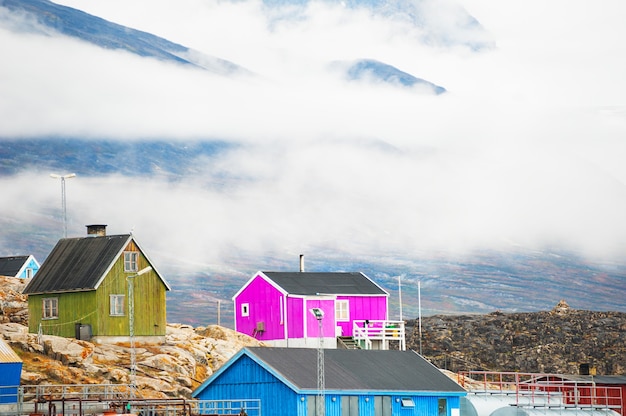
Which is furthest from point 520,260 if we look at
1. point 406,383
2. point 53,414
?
point 53,414

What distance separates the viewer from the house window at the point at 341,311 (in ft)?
246

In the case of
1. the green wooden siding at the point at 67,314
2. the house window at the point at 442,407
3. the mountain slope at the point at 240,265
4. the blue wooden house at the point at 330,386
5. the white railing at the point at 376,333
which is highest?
the mountain slope at the point at 240,265

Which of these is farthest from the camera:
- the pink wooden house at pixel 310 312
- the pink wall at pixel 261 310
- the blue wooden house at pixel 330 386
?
the pink wall at pixel 261 310

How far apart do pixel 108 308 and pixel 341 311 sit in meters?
16.0

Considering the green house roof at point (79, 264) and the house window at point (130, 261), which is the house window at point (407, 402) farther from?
the house window at point (130, 261)

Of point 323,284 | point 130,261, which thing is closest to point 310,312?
point 323,284

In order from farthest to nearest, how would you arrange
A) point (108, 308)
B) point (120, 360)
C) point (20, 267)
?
point (20, 267) < point (108, 308) < point (120, 360)

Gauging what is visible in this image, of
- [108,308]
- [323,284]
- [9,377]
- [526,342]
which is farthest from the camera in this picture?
[526,342]

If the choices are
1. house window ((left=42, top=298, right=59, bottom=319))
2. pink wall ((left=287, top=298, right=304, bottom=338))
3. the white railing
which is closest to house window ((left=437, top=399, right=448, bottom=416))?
the white railing

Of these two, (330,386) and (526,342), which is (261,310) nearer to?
(330,386)

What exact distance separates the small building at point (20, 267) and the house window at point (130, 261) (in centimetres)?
3267

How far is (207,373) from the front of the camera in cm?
6569

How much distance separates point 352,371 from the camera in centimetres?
5575

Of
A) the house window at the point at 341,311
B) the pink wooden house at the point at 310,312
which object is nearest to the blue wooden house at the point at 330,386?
the pink wooden house at the point at 310,312
